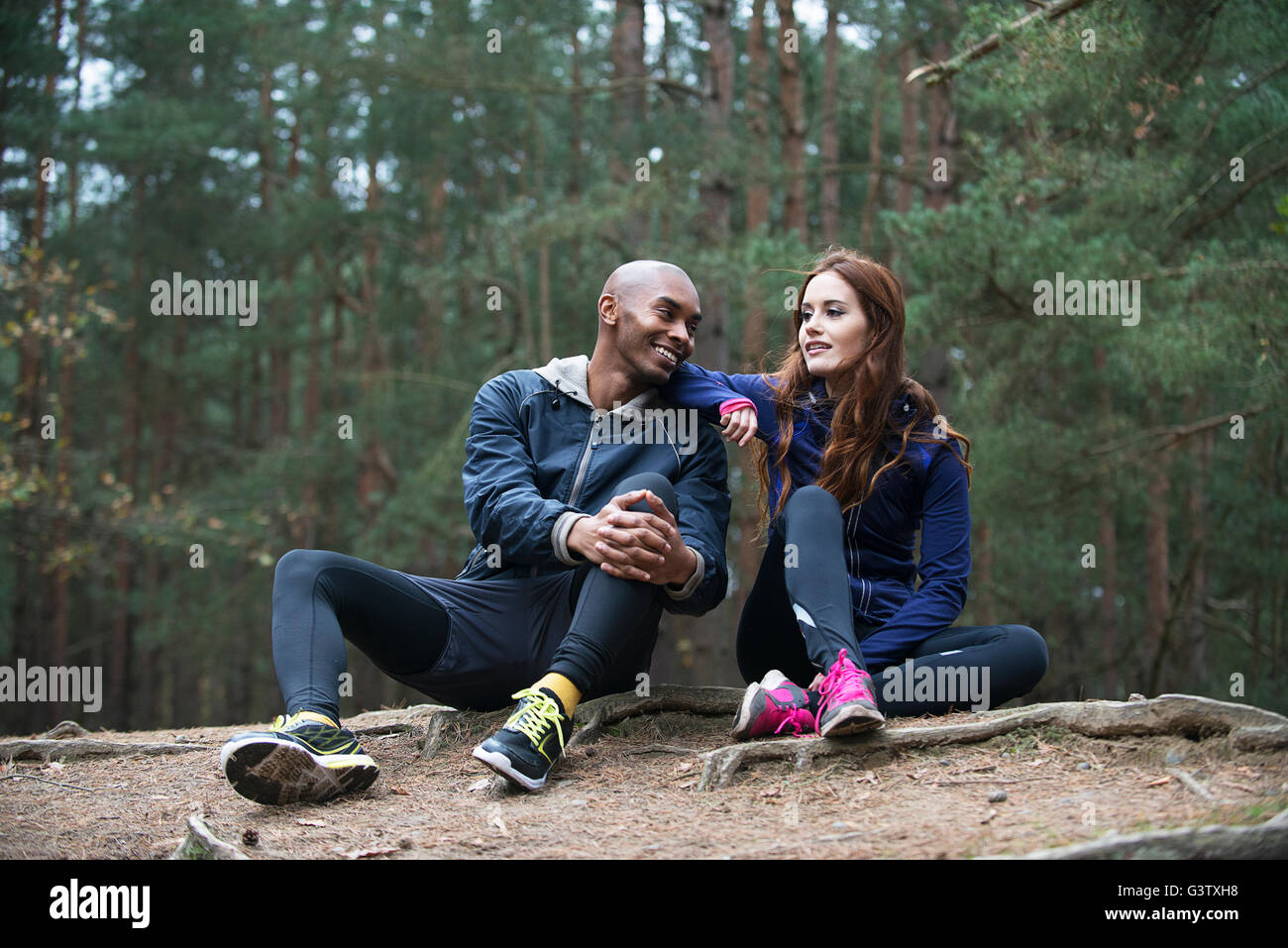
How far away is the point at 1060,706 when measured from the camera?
2.94 meters

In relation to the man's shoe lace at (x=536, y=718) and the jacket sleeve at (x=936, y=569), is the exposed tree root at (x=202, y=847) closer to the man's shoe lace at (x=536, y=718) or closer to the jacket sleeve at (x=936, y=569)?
the man's shoe lace at (x=536, y=718)

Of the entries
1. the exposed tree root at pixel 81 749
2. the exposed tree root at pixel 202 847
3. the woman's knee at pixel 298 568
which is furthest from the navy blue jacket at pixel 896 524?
the exposed tree root at pixel 81 749

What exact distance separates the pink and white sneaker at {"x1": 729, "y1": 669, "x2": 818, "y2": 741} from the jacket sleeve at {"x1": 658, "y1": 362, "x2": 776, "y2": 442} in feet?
2.93

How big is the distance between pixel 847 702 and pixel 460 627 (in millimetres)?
1211

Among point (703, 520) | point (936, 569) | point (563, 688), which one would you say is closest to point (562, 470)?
point (703, 520)

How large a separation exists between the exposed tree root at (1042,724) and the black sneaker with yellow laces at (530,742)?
0.42 meters

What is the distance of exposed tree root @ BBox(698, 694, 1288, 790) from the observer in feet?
8.89

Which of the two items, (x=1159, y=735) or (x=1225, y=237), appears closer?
(x=1159, y=735)

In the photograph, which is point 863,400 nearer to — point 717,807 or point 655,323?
point 655,323

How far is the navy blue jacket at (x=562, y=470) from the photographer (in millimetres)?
3117
